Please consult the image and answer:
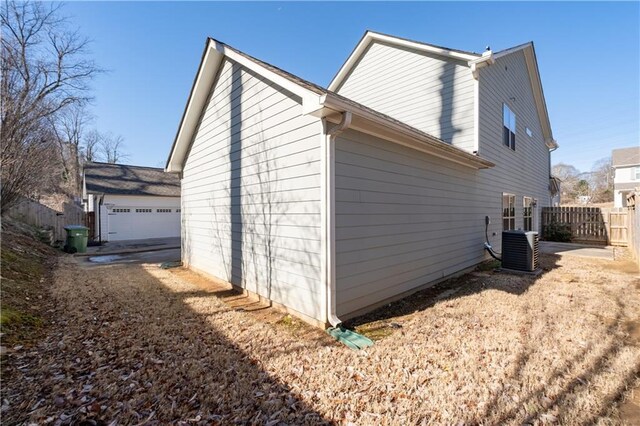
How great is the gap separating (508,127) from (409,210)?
305 inches

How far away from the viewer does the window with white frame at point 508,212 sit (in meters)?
10.0

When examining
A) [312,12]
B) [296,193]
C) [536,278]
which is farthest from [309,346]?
[312,12]

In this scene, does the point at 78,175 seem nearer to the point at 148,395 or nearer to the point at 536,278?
the point at 148,395

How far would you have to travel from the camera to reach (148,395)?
2.54 m

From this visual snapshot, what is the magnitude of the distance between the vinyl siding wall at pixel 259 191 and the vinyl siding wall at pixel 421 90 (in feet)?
19.8

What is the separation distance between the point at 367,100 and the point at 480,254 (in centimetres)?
696

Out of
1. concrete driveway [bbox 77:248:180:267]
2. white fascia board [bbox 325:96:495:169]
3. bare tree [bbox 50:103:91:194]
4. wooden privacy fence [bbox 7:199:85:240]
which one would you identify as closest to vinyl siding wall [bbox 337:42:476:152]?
white fascia board [bbox 325:96:495:169]

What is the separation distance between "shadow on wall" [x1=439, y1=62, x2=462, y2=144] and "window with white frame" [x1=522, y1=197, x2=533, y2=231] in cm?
581

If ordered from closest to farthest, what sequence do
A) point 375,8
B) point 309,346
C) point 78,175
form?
point 309,346 → point 375,8 → point 78,175

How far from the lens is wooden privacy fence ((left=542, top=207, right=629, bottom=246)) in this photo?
12.5 m

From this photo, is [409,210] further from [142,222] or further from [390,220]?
[142,222]

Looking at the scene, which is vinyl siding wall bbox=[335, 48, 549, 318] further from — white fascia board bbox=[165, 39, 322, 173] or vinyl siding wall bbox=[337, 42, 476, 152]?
white fascia board bbox=[165, 39, 322, 173]

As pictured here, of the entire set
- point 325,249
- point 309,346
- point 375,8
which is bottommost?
point 309,346

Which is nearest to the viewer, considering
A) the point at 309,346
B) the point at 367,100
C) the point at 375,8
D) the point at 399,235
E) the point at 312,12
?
the point at 309,346
